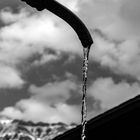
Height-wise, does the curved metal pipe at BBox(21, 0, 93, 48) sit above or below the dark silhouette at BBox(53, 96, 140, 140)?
below

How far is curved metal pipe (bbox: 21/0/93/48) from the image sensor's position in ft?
12.9

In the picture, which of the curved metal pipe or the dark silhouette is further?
the dark silhouette

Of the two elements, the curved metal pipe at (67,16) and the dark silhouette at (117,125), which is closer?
the curved metal pipe at (67,16)

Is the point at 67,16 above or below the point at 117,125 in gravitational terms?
below

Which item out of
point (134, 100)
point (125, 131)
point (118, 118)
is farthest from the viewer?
point (125, 131)

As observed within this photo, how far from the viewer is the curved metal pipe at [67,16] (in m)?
3.92

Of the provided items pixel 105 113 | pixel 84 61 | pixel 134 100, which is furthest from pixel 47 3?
pixel 105 113

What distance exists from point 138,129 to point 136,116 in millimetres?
320

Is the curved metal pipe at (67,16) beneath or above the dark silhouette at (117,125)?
beneath

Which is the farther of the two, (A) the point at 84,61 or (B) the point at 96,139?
(B) the point at 96,139

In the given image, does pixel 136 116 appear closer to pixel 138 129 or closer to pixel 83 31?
pixel 138 129

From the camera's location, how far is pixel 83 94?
15.5ft

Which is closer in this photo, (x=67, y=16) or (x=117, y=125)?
(x=67, y=16)

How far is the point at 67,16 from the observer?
400cm
